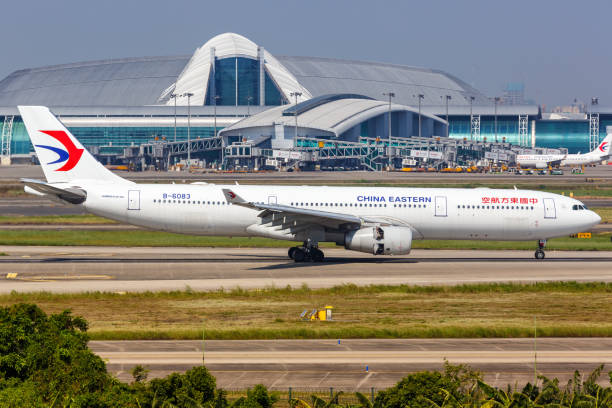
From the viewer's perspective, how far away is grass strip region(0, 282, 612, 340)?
98.1 ft

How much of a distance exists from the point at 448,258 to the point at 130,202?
62.1ft

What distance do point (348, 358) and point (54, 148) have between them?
2910cm

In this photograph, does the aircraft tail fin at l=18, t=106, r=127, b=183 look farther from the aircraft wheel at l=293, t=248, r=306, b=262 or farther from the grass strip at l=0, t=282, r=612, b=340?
the grass strip at l=0, t=282, r=612, b=340

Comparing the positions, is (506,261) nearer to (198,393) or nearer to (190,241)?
(190,241)

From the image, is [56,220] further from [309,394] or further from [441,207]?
[309,394]

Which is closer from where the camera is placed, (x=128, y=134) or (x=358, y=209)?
(x=358, y=209)

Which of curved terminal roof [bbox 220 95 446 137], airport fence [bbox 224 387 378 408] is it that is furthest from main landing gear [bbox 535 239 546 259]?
curved terminal roof [bbox 220 95 446 137]

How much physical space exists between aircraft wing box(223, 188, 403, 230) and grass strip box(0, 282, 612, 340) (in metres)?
7.66

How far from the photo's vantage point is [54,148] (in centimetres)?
4919

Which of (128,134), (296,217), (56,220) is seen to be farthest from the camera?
(128,134)

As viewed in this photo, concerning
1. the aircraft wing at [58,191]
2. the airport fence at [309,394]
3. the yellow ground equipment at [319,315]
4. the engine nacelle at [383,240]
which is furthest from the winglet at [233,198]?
the airport fence at [309,394]

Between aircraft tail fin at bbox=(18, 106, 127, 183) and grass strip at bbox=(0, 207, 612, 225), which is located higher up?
aircraft tail fin at bbox=(18, 106, 127, 183)

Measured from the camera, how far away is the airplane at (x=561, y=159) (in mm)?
165750

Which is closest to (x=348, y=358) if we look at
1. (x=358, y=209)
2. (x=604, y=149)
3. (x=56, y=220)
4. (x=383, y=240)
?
(x=383, y=240)
